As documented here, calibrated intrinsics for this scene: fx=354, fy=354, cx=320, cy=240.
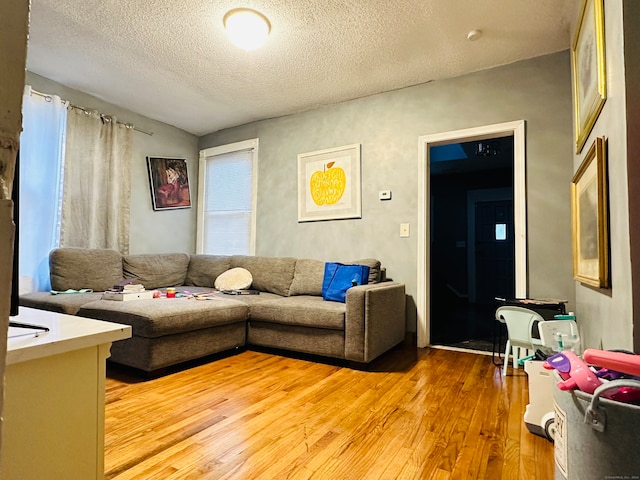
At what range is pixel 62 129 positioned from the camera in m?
3.36

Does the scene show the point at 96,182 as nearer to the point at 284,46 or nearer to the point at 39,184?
the point at 39,184

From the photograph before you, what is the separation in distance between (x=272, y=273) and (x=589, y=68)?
2.91 meters

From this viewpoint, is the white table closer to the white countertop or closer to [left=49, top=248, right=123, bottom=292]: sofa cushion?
the white countertop

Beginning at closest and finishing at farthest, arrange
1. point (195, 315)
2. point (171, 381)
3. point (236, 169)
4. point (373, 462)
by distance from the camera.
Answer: point (373, 462) → point (171, 381) → point (195, 315) → point (236, 169)

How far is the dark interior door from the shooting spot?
5.68m

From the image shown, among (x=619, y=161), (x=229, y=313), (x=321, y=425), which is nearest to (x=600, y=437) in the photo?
(x=619, y=161)

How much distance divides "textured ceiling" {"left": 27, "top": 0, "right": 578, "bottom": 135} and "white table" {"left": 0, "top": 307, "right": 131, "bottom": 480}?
88.3 inches

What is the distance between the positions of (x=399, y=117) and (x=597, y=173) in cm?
211

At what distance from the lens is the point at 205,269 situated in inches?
160

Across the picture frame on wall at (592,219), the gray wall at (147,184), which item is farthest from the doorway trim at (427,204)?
the gray wall at (147,184)

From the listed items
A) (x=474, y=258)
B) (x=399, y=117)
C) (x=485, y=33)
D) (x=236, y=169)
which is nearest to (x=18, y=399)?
(x=485, y=33)

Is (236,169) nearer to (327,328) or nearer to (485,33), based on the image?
(327,328)

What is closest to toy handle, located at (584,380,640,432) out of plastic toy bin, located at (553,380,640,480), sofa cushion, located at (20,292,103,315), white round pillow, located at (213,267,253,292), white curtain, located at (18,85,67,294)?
plastic toy bin, located at (553,380,640,480)

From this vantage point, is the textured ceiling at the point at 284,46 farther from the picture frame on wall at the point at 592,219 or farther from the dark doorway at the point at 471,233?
the dark doorway at the point at 471,233
